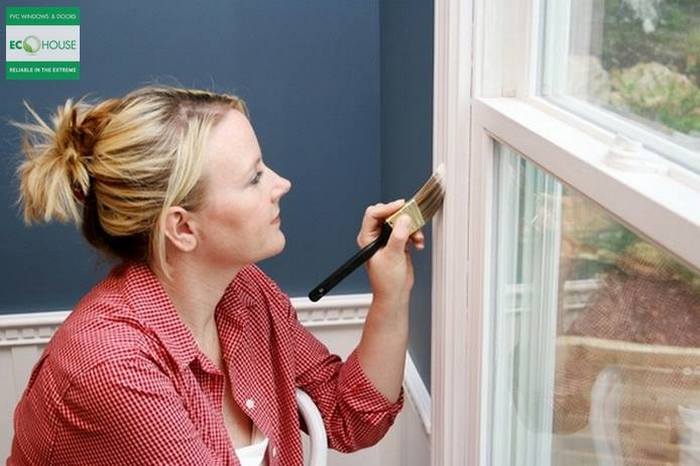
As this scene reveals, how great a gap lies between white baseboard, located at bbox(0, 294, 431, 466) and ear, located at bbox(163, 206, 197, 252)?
90 centimetres

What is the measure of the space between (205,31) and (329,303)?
698 mm

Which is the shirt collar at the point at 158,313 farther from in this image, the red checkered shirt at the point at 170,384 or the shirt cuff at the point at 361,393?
the shirt cuff at the point at 361,393

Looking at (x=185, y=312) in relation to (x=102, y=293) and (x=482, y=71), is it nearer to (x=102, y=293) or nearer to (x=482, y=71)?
(x=102, y=293)

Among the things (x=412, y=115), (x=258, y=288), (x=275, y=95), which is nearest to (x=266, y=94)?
(x=275, y=95)

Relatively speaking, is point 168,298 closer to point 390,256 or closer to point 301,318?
point 390,256

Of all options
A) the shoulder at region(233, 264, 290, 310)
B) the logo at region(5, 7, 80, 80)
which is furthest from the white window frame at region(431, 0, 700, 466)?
the logo at region(5, 7, 80, 80)

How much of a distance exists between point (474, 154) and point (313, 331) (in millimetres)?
1079

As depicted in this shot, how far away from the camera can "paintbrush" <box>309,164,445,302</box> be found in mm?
1404

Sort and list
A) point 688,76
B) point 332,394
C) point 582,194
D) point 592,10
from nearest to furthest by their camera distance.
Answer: point 688,76 < point 582,194 < point 592,10 < point 332,394

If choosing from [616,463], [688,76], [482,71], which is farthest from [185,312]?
[688,76]

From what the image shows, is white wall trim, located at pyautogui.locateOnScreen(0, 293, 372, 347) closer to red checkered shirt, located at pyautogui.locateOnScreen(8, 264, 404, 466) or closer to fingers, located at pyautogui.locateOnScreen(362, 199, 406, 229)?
red checkered shirt, located at pyautogui.locateOnScreen(8, 264, 404, 466)

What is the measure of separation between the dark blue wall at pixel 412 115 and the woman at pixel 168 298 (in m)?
0.29

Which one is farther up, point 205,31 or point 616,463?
point 205,31

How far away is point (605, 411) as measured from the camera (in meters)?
1.07
